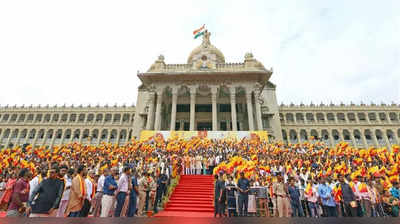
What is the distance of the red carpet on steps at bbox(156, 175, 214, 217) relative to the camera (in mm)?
7621

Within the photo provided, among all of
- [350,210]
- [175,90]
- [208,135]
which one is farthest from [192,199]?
[175,90]

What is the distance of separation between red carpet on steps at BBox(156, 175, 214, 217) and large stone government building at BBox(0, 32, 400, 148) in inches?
678

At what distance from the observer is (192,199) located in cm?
895

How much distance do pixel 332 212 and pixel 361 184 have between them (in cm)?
147

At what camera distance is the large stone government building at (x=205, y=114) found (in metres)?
30.3

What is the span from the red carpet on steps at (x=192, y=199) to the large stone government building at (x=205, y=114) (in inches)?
678

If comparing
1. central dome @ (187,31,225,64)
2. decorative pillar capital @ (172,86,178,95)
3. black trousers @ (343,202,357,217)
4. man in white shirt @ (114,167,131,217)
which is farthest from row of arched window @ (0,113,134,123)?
black trousers @ (343,202,357,217)

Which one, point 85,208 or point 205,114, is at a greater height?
point 205,114

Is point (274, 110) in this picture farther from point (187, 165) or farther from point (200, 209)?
point (200, 209)

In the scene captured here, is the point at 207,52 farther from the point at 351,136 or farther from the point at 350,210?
the point at 350,210

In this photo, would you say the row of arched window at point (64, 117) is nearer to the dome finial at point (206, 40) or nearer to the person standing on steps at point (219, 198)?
the dome finial at point (206, 40)

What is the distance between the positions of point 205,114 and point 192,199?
2561 centimetres

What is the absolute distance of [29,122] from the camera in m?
45.6

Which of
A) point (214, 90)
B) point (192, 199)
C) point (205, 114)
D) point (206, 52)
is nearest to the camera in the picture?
point (192, 199)
